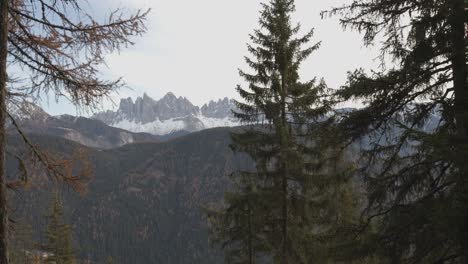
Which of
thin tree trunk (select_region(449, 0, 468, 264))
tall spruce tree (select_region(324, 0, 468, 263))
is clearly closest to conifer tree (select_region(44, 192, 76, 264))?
tall spruce tree (select_region(324, 0, 468, 263))

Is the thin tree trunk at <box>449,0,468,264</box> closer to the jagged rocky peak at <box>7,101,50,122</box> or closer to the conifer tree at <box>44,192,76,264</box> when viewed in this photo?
the jagged rocky peak at <box>7,101,50,122</box>

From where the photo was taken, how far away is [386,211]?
6.32 meters

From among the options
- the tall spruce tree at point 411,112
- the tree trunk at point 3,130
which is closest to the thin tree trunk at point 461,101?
the tall spruce tree at point 411,112

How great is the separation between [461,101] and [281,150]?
22.9 ft

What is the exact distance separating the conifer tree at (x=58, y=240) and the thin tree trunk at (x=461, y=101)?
20.5m

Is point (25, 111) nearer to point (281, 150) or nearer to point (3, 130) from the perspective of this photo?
point (3, 130)

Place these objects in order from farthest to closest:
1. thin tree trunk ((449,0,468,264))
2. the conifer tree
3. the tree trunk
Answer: the conifer tree
the tree trunk
thin tree trunk ((449,0,468,264))

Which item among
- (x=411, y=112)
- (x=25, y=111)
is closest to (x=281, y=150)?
(x=411, y=112)

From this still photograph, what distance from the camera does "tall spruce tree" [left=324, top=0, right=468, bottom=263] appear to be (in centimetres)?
561

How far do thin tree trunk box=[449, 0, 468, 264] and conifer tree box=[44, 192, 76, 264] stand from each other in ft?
67.3

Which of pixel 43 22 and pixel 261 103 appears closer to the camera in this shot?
pixel 43 22

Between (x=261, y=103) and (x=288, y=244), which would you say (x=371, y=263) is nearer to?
(x=288, y=244)

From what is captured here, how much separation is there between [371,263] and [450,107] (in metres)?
12.0

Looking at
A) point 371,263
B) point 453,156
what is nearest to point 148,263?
point 371,263
